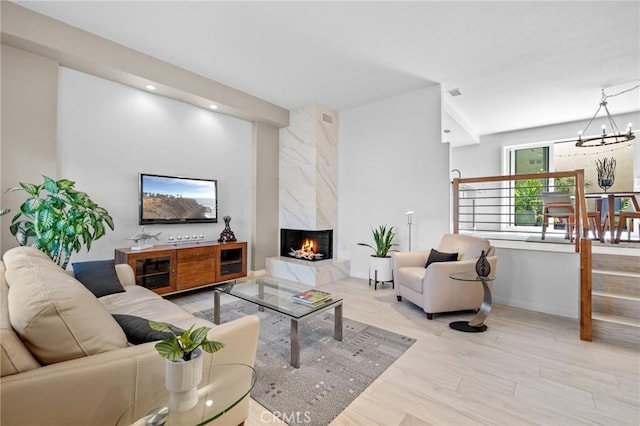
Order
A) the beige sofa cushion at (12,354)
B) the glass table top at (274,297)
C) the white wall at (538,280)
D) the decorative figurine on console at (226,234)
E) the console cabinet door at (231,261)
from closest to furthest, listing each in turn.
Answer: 1. the beige sofa cushion at (12,354)
2. the glass table top at (274,297)
3. the white wall at (538,280)
4. the console cabinet door at (231,261)
5. the decorative figurine on console at (226,234)

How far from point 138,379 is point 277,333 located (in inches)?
69.8

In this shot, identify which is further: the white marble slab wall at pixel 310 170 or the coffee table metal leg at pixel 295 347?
the white marble slab wall at pixel 310 170

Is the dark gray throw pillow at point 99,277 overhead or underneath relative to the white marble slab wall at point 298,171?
underneath

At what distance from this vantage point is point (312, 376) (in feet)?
6.84

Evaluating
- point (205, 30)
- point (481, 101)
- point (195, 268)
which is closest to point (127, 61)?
point (205, 30)

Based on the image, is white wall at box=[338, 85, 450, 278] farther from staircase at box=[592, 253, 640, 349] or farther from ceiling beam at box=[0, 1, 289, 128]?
ceiling beam at box=[0, 1, 289, 128]

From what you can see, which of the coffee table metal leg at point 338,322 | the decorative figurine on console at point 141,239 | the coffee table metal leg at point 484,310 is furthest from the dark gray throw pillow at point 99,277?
the coffee table metal leg at point 484,310

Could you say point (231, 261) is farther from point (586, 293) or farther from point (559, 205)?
point (559, 205)

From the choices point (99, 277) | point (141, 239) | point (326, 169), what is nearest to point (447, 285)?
point (326, 169)

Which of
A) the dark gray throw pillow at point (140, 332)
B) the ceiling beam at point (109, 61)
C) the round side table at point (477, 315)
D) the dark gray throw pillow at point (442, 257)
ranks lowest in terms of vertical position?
the round side table at point (477, 315)

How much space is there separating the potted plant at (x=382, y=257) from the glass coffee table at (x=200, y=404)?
130 inches

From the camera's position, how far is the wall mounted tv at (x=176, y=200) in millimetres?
3883

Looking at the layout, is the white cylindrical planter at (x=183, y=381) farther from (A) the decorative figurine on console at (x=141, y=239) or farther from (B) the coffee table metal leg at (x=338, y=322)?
(A) the decorative figurine on console at (x=141, y=239)

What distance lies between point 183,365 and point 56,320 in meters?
0.48
